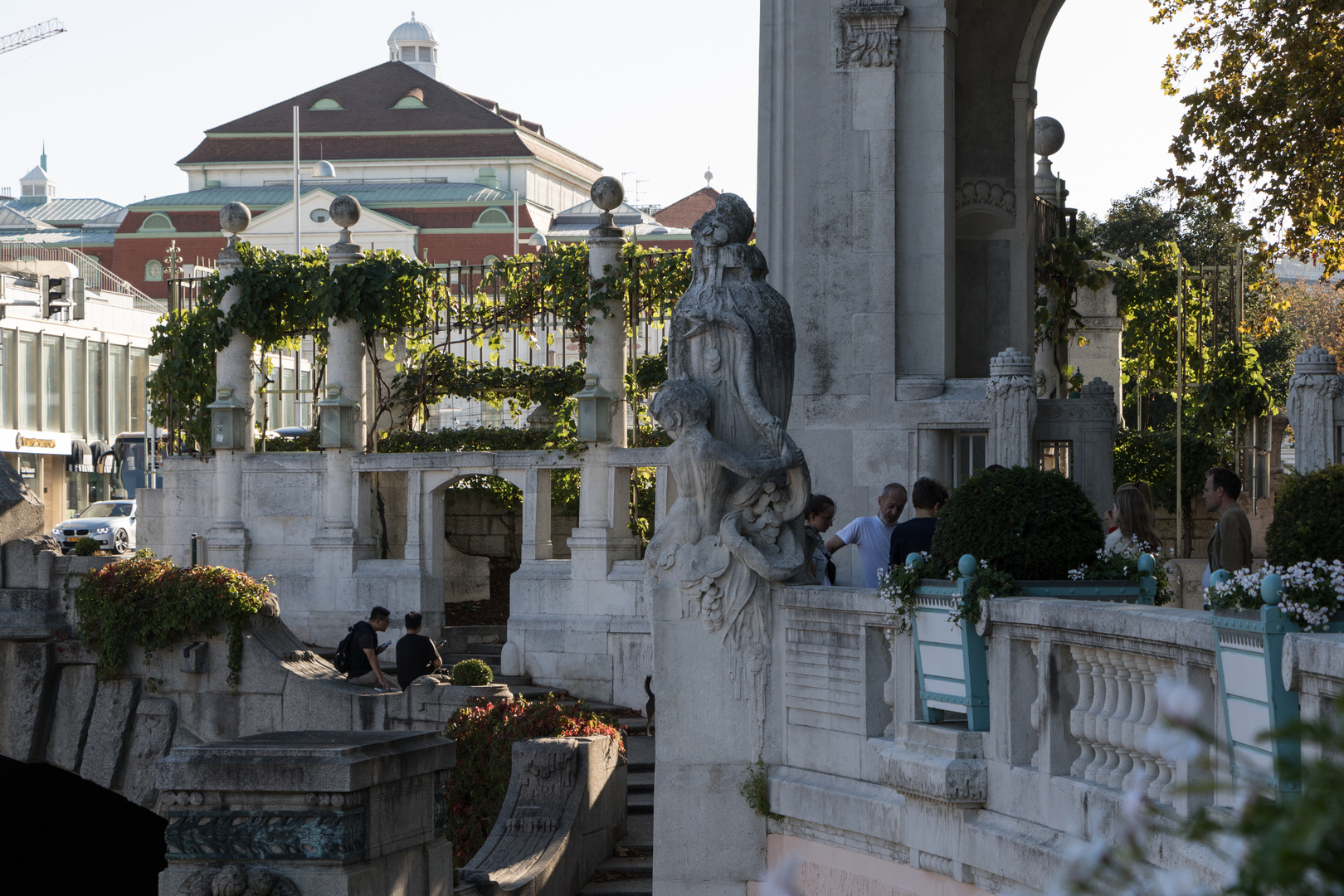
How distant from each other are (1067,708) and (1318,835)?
4.41 metres

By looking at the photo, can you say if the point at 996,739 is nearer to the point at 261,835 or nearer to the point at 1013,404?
the point at 261,835

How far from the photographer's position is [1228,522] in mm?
8250

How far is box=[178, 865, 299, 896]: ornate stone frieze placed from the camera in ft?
22.8

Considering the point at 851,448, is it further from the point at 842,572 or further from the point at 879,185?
the point at 879,185

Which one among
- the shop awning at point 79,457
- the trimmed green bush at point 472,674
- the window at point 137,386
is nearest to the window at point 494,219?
the window at point 137,386

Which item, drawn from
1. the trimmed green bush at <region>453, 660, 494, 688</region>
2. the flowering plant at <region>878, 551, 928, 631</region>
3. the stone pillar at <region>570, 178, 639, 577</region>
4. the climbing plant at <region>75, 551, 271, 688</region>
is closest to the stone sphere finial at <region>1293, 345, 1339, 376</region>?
the stone pillar at <region>570, 178, 639, 577</region>

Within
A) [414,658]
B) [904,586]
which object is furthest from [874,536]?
[414,658]

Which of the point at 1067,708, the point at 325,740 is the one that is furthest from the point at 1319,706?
the point at 325,740

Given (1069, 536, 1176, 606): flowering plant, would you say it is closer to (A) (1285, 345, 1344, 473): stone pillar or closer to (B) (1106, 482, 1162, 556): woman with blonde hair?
(B) (1106, 482, 1162, 556): woman with blonde hair

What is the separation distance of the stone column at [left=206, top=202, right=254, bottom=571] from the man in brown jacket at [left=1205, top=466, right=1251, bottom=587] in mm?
11703

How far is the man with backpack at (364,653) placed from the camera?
1582 centimetres

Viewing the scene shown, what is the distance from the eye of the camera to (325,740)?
25.0 feet

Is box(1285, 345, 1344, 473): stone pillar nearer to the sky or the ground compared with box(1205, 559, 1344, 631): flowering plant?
nearer to the sky

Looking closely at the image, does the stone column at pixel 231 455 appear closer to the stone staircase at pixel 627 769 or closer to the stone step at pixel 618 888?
the stone staircase at pixel 627 769
